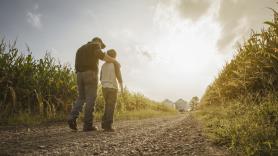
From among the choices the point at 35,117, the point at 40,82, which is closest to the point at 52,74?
the point at 40,82

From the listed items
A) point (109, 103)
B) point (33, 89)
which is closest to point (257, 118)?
point (109, 103)

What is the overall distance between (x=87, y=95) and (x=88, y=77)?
1.58ft

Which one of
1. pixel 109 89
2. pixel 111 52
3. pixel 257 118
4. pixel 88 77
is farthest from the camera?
pixel 111 52

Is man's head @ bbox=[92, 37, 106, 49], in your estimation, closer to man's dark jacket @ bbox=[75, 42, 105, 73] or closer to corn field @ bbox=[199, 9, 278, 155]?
man's dark jacket @ bbox=[75, 42, 105, 73]

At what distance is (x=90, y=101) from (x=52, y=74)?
3.78 meters

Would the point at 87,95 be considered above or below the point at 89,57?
below

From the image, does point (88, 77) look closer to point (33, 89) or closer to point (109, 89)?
point (109, 89)

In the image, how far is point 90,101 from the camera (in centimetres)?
753

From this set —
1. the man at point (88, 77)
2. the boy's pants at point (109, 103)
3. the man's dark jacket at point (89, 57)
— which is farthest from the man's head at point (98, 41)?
the boy's pants at point (109, 103)

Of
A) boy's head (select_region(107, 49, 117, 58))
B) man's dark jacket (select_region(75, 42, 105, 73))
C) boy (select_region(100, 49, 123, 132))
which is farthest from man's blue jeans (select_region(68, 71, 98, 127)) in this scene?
boy's head (select_region(107, 49, 117, 58))

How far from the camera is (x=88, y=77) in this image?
756cm

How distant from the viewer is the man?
24.6ft

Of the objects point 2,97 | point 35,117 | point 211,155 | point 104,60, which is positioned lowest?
point 211,155

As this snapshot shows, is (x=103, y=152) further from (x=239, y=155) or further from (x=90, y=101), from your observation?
(x=90, y=101)
